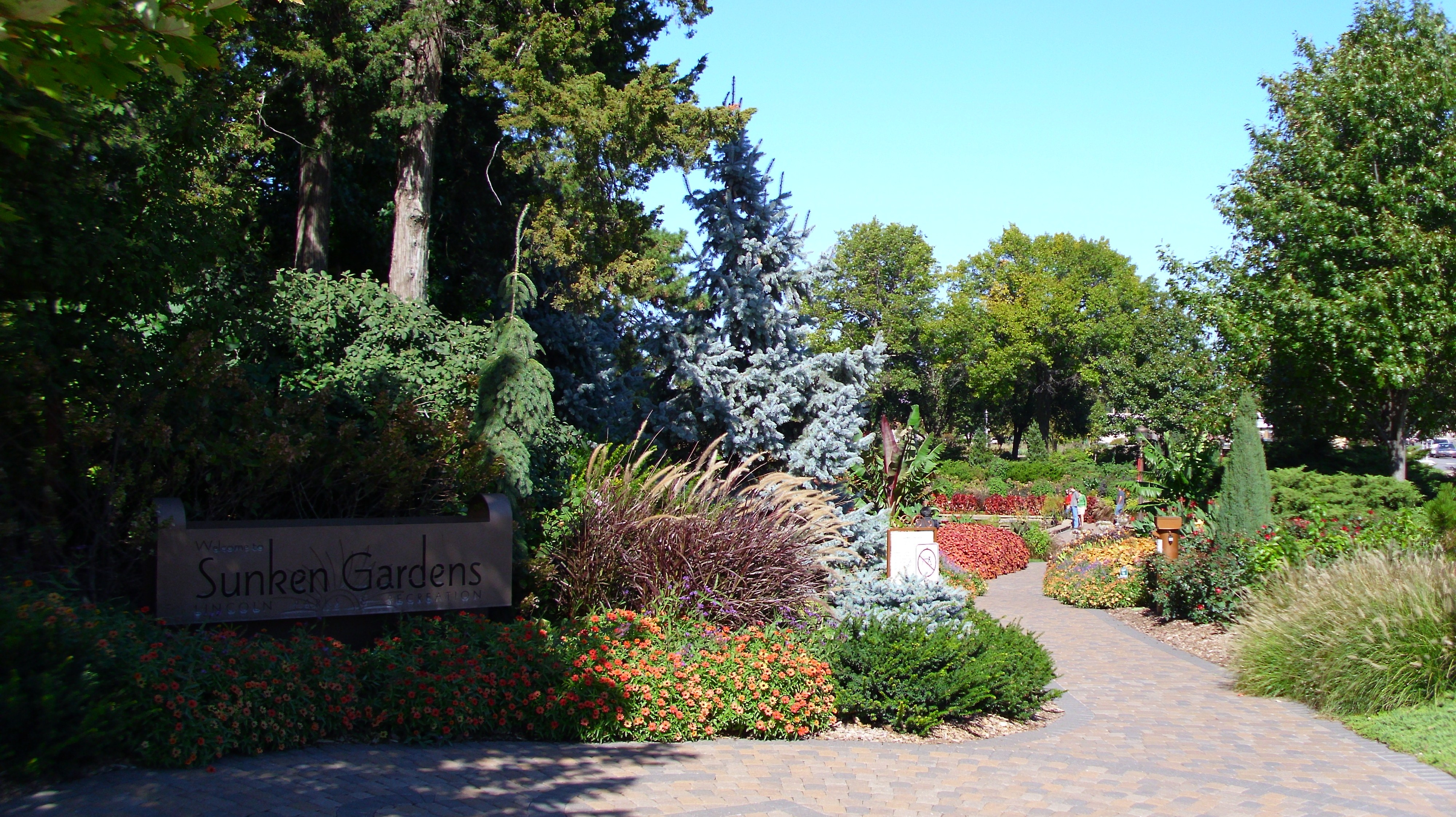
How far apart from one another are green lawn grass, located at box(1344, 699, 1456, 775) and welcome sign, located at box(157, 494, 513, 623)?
22.7ft

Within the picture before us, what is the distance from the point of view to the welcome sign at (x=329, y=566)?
7273mm

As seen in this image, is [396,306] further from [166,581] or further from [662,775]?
[662,775]

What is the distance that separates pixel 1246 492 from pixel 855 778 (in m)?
9.92

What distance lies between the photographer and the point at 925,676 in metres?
8.02

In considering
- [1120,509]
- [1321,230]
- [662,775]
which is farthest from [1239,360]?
[662,775]

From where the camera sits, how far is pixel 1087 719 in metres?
8.55

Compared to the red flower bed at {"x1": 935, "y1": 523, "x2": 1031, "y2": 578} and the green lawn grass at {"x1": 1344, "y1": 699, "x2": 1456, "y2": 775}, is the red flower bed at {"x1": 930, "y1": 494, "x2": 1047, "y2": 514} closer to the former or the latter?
the red flower bed at {"x1": 935, "y1": 523, "x2": 1031, "y2": 578}

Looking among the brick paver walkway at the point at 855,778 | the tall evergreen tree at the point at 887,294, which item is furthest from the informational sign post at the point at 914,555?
the tall evergreen tree at the point at 887,294

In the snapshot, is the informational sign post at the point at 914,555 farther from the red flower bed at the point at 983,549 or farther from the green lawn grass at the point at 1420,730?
the red flower bed at the point at 983,549

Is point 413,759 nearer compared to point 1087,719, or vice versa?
point 413,759

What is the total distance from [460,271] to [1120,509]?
18524 mm

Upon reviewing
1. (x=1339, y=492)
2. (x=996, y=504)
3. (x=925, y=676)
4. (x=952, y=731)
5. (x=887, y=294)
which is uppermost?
(x=887, y=294)

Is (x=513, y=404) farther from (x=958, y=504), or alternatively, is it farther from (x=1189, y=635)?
(x=958, y=504)

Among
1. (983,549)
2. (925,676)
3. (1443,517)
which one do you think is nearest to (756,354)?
(925,676)
